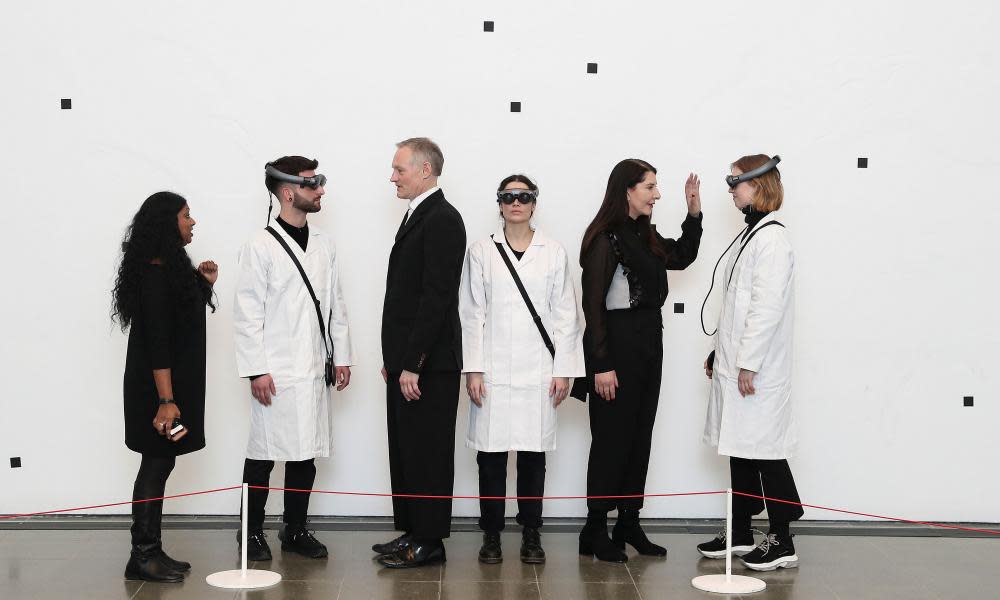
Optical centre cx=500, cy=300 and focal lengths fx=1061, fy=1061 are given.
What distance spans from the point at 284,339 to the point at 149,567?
96 centimetres

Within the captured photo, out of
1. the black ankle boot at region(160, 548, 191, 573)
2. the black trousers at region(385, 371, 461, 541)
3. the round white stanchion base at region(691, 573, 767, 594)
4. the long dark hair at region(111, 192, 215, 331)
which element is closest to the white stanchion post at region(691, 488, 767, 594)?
the round white stanchion base at region(691, 573, 767, 594)

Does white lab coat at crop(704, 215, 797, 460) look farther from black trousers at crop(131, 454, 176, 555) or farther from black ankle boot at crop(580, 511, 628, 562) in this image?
black trousers at crop(131, 454, 176, 555)

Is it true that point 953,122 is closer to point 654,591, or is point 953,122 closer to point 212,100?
point 654,591

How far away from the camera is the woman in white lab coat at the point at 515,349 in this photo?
13.5ft

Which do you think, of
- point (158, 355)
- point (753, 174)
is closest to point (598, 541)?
point (753, 174)

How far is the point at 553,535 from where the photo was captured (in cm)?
450

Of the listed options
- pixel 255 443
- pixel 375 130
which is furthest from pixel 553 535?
pixel 375 130

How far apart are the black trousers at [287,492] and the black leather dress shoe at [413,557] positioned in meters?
0.40

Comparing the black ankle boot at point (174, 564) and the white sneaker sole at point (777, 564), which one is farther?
the white sneaker sole at point (777, 564)

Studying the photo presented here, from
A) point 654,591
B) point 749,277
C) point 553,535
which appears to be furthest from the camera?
point 553,535

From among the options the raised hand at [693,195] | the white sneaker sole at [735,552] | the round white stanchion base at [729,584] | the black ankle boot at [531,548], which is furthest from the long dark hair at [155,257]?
the white sneaker sole at [735,552]

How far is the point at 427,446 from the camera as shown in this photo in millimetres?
4035

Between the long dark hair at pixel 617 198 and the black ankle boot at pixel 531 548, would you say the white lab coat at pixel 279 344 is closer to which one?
the black ankle boot at pixel 531 548

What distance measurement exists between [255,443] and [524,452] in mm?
1050
